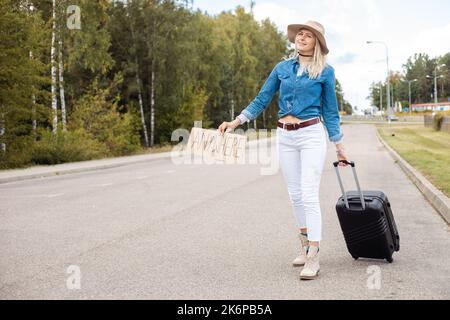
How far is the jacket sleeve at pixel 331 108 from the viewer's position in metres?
4.91

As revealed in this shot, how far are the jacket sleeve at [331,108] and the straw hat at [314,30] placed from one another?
0.21 metres

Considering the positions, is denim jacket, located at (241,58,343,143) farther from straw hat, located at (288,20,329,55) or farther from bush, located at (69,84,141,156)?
bush, located at (69,84,141,156)

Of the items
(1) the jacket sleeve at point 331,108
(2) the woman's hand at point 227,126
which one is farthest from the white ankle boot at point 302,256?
(2) the woman's hand at point 227,126

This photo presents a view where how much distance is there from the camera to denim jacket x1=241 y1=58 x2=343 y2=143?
4871mm

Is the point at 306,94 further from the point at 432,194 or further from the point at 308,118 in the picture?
the point at 432,194

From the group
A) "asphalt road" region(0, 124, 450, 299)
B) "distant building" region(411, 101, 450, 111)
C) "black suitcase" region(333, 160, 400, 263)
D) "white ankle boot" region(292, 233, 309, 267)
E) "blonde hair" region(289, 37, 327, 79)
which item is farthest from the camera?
"distant building" region(411, 101, 450, 111)

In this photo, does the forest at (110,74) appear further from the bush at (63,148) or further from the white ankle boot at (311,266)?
the white ankle boot at (311,266)

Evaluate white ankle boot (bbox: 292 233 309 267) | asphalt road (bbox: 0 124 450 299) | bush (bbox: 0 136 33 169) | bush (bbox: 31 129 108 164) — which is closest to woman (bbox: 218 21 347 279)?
white ankle boot (bbox: 292 233 309 267)

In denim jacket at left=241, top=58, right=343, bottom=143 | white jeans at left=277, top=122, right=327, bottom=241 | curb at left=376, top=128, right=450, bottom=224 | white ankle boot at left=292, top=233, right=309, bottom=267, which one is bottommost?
curb at left=376, top=128, right=450, bottom=224

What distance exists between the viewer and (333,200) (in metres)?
10.0

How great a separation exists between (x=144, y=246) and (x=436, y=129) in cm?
4333

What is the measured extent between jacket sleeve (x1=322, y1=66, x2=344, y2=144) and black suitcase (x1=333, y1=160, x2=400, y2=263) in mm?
257
